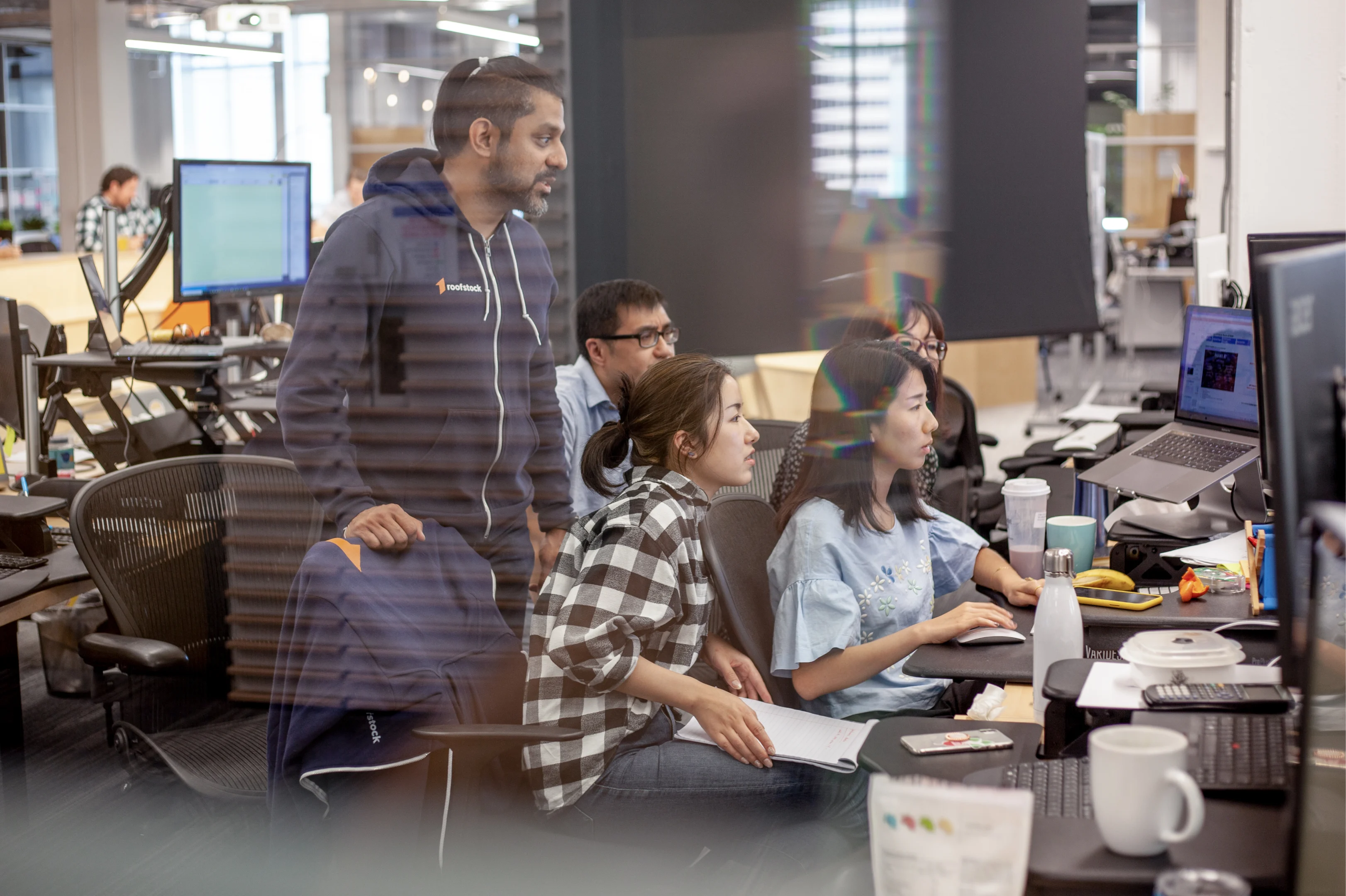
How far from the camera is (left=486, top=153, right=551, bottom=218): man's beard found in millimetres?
1882

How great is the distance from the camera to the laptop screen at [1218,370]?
6.48 feet

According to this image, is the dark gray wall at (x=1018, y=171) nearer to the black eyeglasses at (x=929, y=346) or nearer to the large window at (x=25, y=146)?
the black eyeglasses at (x=929, y=346)

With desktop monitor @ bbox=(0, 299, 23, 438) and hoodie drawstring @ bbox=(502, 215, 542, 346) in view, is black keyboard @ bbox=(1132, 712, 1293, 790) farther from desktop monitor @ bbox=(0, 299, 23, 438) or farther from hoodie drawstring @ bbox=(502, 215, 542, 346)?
desktop monitor @ bbox=(0, 299, 23, 438)

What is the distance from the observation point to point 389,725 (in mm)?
1543

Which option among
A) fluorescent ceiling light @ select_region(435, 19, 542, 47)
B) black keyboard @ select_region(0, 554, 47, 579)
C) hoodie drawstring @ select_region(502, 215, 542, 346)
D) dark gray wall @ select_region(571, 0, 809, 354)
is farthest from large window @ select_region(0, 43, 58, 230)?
hoodie drawstring @ select_region(502, 215, 542, 346)

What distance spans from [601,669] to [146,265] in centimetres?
207

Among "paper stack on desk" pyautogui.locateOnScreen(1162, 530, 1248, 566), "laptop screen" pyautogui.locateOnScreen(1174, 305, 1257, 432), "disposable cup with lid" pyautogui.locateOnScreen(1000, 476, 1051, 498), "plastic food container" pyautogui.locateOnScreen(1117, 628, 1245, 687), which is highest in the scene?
"laptop screen" pyautogui.locateOnScreen(1174, 305, 1257, 432)

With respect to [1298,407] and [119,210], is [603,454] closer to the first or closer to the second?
[1298,407]

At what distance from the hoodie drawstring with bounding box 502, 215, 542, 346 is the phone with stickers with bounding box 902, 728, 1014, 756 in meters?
1.11

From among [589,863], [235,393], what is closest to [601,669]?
[589,863]

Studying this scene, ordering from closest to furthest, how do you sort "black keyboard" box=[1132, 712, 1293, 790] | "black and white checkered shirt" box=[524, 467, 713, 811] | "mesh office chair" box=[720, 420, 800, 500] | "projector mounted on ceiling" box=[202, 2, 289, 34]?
"black keyboard" box=[1132, 712, 1293, 790]
"black and white checkered shirt" box=[524, 467, 713, 811]
"mesh office chair" box=[720, 420, 800, 500]
"projector mounted on ceiling" box=[202, 2, 289, 34]

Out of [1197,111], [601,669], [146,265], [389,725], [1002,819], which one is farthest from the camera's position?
[1197,111]

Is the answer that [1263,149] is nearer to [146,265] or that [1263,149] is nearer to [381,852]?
[381,852]

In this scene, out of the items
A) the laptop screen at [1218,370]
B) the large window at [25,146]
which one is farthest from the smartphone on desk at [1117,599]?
the large window at [25,146]
